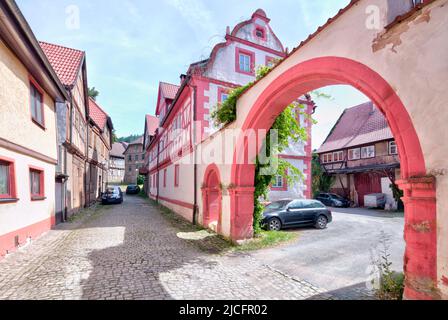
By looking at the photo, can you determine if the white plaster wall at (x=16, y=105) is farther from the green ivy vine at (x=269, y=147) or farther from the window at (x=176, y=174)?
the window at (x=176, y=174)

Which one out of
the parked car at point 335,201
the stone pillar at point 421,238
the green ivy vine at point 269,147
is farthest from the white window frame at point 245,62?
the parked car at point 335,201

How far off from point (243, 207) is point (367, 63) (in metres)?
5.17

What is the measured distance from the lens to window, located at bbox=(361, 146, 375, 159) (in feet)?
74.1

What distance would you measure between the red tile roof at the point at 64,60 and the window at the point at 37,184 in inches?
210

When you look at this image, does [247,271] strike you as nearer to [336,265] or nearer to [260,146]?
[336,265]

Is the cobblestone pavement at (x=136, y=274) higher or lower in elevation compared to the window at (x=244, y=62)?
lower

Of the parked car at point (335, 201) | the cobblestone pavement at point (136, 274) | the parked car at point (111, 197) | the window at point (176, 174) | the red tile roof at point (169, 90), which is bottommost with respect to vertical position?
the parked car at point (335, 201)

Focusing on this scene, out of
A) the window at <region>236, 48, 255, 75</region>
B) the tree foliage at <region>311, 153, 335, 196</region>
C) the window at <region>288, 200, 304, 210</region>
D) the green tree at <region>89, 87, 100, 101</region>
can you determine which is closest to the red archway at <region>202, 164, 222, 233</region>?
the window at <region>288, 200, 304, 210</region>

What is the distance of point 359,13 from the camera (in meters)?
4.18

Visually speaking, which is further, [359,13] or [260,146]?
[260,146]

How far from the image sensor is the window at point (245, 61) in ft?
44.3

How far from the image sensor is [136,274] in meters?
5.11

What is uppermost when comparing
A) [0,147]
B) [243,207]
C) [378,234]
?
[0,147]
